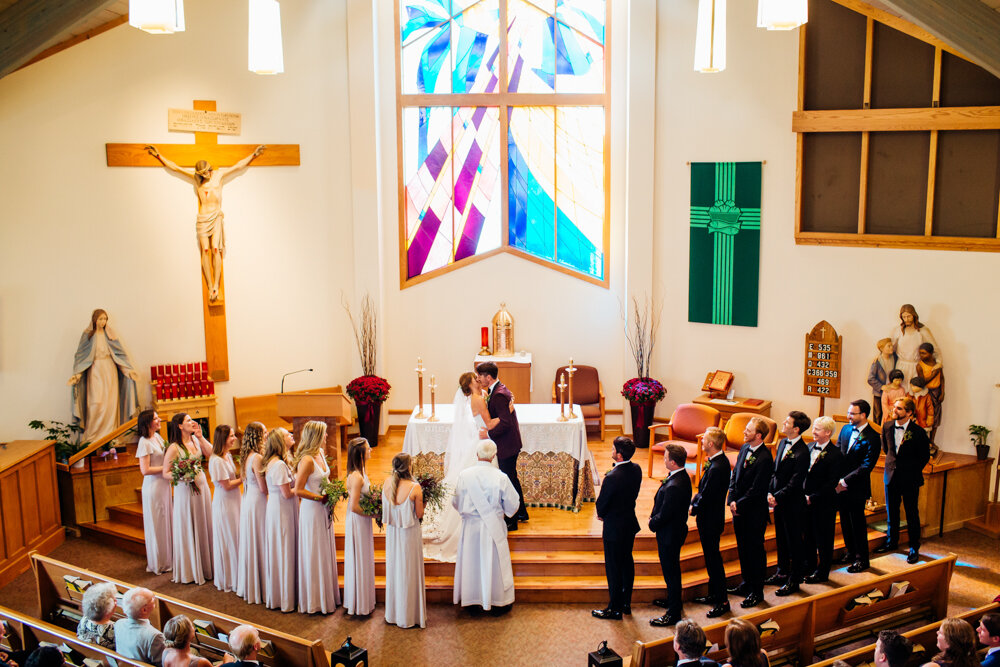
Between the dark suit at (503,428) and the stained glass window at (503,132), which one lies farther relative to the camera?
the stained glass window at (503,132)

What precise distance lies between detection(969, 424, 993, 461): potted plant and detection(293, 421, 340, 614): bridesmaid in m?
5.94

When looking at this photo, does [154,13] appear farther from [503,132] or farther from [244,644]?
[503,132]

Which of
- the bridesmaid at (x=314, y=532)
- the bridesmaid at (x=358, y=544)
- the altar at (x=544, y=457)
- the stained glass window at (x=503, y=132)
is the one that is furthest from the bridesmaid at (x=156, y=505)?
the stained glass window at (x=503, y=132)

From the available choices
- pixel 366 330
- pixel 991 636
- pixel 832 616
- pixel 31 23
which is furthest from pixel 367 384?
pixel 991 636

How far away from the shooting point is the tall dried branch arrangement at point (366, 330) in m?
10.1

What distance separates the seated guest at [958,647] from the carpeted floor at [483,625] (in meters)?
2.23

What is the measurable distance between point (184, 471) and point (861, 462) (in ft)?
17.4

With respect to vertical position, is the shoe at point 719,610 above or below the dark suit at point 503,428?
below

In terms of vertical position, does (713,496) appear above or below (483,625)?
above

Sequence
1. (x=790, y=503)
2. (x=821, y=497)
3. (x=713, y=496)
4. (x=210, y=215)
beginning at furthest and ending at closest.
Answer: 1. (x=210, y=215)
2. (x=821, y=497)
3. (x=790, y=503)
4. (x=713, y=496)

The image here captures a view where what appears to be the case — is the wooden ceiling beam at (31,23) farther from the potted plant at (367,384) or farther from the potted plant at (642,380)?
the potted plant at (642,380)

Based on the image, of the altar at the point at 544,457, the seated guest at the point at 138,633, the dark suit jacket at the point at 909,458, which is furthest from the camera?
the altar at the point at 544,457

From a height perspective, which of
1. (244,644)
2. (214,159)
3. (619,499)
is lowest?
(244,644)

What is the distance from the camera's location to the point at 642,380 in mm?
9914
